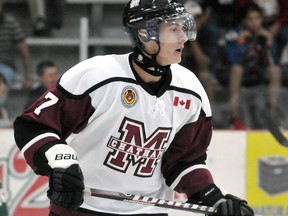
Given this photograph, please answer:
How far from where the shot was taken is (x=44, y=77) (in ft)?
16.4

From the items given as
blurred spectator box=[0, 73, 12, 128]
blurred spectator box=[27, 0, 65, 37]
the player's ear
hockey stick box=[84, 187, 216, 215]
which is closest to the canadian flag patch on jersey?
the player's ear

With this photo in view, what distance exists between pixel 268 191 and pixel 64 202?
264 centimetres

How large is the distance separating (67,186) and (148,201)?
1.15ft

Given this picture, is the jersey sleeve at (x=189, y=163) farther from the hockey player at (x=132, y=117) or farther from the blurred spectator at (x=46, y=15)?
the blurred spectator at (x=46, y=15)

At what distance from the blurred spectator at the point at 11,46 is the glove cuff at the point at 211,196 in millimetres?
2567

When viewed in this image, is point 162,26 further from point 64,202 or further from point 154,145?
point 64,202

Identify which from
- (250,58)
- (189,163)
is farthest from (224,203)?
(250,58)

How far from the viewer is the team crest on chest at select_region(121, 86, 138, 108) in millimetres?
2591

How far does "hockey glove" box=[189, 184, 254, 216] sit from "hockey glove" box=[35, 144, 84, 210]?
1.68ft

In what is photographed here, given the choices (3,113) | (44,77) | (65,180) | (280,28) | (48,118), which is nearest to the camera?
(65,180)

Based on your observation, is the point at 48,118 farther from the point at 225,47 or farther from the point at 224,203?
the point at 225,47

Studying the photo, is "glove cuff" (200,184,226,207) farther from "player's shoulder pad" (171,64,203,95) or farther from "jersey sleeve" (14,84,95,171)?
"jersey sleeve" (14,84,95,171)

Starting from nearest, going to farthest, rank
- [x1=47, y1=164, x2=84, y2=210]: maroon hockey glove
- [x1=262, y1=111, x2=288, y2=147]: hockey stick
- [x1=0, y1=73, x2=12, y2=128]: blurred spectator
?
1. [x1=47, y1=164, x2=84, y2=210]: maroon hockey glove
2. [x1=262, y1=111, x2=288, y2=147]: hockey stick
3. [x1=0, y1=73, x2=12, y2=128]: blurred spectator

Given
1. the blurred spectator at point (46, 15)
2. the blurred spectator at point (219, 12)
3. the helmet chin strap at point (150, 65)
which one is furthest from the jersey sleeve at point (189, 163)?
the blurred spectator at point (46, 15)
